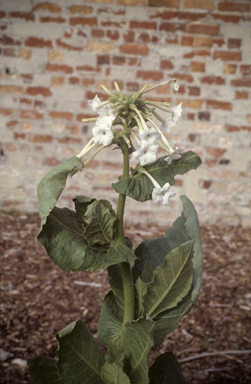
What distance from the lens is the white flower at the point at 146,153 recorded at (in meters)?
0.86

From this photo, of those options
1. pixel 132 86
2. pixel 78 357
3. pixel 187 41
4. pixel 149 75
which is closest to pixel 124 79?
pixel 132 86

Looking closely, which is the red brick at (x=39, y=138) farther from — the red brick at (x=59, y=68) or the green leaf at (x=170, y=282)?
the green leaf at (x=170, y=282)

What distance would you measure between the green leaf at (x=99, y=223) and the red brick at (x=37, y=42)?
2.69 m

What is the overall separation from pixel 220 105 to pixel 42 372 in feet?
9.21

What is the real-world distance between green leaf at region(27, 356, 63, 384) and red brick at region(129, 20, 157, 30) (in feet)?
9.40

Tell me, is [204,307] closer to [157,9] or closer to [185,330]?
[185,330]

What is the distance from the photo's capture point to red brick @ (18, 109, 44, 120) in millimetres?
3354

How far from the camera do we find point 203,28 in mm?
3123

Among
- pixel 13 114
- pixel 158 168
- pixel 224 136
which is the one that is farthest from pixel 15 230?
pixel 158 168

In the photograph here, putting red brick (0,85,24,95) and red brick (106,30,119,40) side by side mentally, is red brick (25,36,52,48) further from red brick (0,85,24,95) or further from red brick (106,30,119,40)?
red brick (106,30,119,40)

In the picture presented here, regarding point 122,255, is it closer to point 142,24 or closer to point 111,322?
point 111,322

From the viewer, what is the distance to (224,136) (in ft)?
11.0

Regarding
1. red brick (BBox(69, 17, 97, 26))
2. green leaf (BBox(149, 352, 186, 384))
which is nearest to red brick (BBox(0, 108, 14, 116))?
red brick (BBox(69, 17, 97, 26))

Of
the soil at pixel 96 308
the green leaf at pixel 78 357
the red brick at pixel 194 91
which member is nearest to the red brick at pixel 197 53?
the red brick at pixel 194 91
